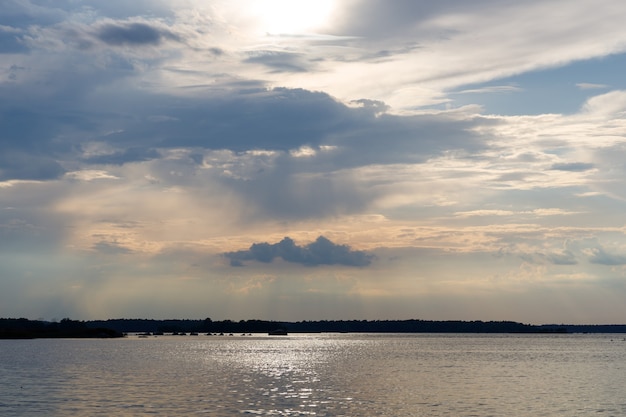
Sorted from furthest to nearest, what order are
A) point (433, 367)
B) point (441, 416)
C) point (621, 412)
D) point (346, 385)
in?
1. point (433, 367)
2. point (346, 385)
3. point (621, 412)
4. point (441, 416)

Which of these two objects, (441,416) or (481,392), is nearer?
(441,416)

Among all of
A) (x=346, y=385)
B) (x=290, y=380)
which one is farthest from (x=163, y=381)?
(x=346, y=385)

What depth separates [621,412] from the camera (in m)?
70.5

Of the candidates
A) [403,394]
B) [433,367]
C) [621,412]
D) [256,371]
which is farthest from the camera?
[433,367]

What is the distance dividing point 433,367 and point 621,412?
68.2 m

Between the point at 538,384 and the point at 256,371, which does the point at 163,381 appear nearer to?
the point at 256,371

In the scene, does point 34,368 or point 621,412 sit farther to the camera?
point 34,368

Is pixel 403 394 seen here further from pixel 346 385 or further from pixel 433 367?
pixel 433 367

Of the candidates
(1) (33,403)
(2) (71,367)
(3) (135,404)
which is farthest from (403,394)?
(2) (71,367)

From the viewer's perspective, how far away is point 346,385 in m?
97.5

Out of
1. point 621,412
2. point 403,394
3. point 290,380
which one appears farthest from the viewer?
point 290,380

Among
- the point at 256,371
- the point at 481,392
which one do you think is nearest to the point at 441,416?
the point at 481,392

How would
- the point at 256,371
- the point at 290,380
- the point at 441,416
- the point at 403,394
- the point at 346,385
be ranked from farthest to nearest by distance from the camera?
the point at 256,371
the point at 290,380
the point at 346,385
the point at 403,394
the point at 441,416

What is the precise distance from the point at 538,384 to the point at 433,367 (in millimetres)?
38370
